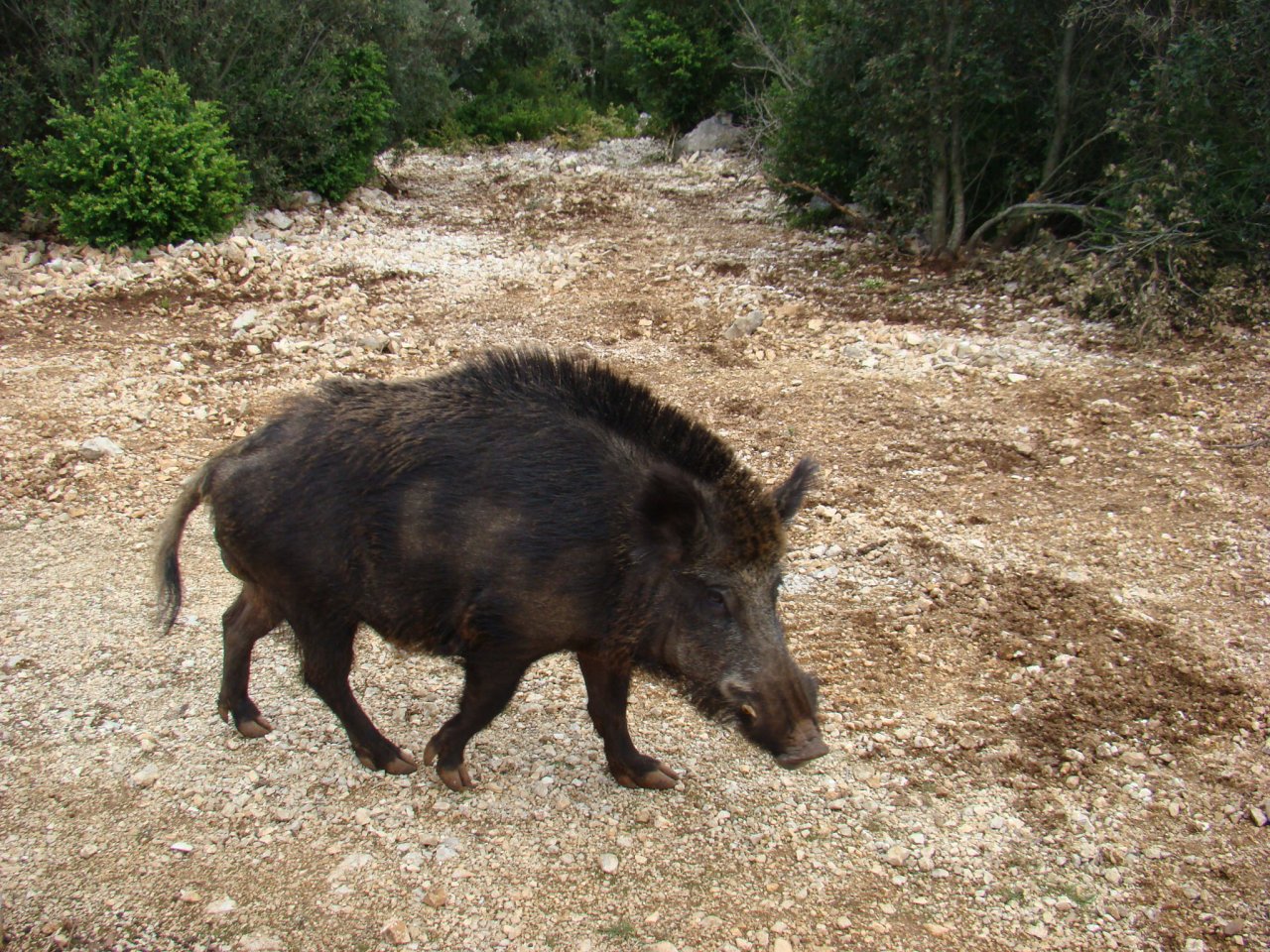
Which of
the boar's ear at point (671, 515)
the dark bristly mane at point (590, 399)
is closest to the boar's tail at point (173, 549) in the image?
the dark bristly mane at point (590, 399)

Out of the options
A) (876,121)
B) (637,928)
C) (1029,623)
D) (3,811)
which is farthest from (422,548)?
(876,121)

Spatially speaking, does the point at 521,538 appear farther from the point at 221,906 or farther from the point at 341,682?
the point at 221,906

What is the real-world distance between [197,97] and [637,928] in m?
13.8

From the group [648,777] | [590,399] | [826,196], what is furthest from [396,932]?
[826,196]

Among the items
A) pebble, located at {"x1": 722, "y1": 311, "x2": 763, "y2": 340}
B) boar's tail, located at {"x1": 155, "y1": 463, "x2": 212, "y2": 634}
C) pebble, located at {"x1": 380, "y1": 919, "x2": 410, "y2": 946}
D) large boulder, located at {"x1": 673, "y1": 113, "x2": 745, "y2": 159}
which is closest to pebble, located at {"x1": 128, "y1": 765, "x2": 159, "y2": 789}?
boar's tail, located at {"x1": 155, "y1": 463, "x2": 212, "y2": 634}

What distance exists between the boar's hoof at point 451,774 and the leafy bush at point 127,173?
951 centimetres

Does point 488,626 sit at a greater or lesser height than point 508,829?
greater

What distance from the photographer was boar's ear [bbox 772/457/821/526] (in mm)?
3867

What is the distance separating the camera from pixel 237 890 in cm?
356

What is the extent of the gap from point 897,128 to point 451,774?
386 inches

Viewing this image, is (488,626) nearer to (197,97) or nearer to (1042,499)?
(1042,499)

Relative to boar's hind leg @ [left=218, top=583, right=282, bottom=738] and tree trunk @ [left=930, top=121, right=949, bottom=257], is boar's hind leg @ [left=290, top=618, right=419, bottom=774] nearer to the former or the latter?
boar's hind leg @ [left=218, top=583, right=282, bottom=738]

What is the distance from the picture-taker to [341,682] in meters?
4.07

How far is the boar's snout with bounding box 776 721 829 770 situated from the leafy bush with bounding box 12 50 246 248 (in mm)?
10629
